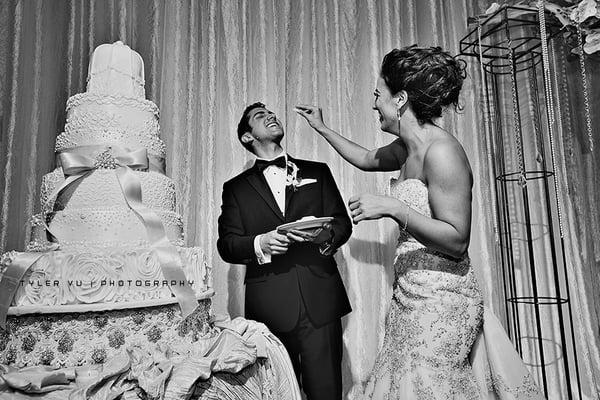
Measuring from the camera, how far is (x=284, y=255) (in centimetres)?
233

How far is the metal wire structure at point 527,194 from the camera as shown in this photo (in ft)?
9.93

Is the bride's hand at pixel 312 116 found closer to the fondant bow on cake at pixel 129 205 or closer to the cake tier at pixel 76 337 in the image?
the fondant bow on cake at pixel 129 205

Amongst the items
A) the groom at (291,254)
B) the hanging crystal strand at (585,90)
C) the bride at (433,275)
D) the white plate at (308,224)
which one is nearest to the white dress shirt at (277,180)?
the groom at (291,254)

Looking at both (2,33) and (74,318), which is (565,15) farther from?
(2,33)

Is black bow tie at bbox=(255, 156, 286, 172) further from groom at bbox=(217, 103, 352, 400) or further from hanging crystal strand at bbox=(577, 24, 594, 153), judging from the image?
hanging crystal strand at bbox=(577, 24, 594, 153)

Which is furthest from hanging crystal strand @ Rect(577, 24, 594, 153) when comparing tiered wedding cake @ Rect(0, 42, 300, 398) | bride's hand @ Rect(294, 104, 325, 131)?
tiered wedding cake @ Rect(0, 42, 300, 398)

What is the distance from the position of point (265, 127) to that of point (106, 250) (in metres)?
0.95

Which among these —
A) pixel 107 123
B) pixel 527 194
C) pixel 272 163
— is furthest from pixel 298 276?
pixel 527 194

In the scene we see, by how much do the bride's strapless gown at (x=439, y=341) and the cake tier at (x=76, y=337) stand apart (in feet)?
2.51

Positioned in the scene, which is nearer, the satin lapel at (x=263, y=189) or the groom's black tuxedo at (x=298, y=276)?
the groom's black tuxedo at (x=298, y=276)

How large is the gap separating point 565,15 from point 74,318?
2.71 m

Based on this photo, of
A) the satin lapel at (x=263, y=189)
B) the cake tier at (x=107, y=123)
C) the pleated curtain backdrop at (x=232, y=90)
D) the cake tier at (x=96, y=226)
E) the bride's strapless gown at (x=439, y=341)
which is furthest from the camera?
the pleated curtain backdrop at (x=232, y=90)

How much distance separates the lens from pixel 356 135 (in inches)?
125

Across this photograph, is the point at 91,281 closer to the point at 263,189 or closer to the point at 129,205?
the point at 129,205
